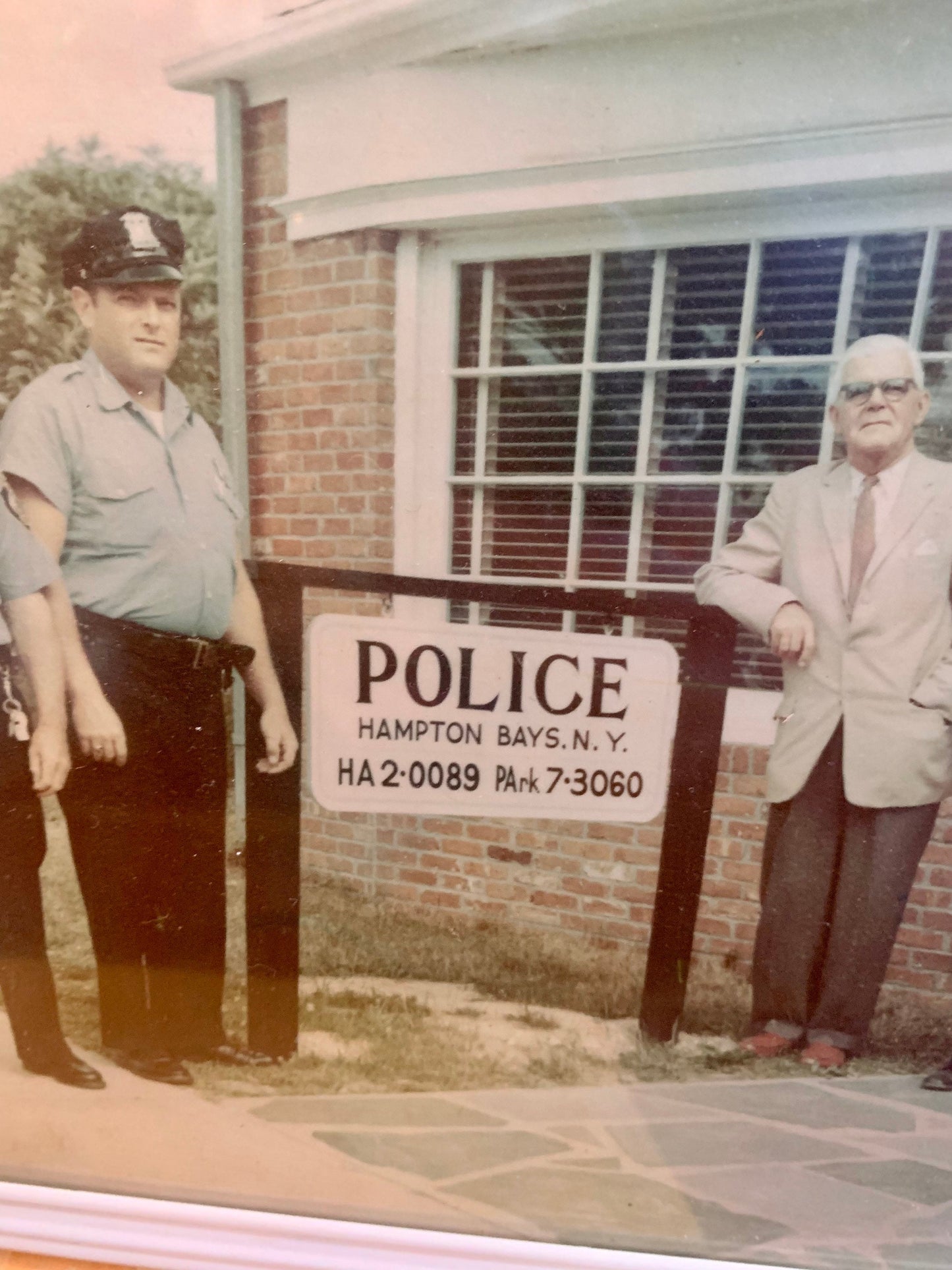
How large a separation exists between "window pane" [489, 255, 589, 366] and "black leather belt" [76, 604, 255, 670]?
76 cm

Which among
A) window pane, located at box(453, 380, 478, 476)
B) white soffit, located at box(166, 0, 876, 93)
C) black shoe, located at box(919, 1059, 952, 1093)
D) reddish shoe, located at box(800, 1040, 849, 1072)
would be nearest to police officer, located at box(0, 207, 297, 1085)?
white soffit, located at box(166, 0, 876, 93)

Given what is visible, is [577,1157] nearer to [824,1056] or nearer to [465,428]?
Result: [824,1056]

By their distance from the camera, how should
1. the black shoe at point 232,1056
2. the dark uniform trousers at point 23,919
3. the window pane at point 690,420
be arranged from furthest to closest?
the black shoe at point 232,1056 < the dark uniform trousers at point 23,919 < the window pane at point 690,420

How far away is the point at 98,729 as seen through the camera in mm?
1483

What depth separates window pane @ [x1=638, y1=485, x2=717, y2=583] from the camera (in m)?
1.37

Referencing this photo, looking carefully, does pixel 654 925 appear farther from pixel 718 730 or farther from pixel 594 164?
pixel 594 164

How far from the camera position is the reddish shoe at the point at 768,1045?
1580 millimetres

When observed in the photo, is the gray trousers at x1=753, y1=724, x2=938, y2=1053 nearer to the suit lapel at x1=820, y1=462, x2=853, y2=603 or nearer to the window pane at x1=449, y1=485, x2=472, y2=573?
the suit lapel at x1=820, y1=462, x2=853, y2=603

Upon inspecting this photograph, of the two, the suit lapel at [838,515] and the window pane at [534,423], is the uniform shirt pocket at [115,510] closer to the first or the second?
the window pane at [534,423]

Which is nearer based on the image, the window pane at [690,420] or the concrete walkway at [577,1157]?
the window pane at [690,420]

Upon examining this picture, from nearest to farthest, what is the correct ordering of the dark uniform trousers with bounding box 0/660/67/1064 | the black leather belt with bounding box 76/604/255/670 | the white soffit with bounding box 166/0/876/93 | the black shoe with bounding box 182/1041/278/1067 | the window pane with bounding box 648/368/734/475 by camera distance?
the white soffit with bounding box 166/0/876/93 → the window pane with bounding box 648/368/734/475 → the black leather belt with bounding box 76/604/255/670 → the dark uniform trousers with bounding box 0/660/67/1064 → the black shoe with bounding box 182/1041/278/1067

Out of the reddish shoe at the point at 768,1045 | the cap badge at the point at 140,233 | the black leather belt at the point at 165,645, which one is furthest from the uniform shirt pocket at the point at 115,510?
the reddish shoe at the point at 768,1045

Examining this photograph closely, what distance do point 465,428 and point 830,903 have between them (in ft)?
3.82

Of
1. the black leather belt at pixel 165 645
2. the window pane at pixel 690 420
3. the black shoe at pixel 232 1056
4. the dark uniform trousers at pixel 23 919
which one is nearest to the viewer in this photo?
the window pane at pixel 690 420
